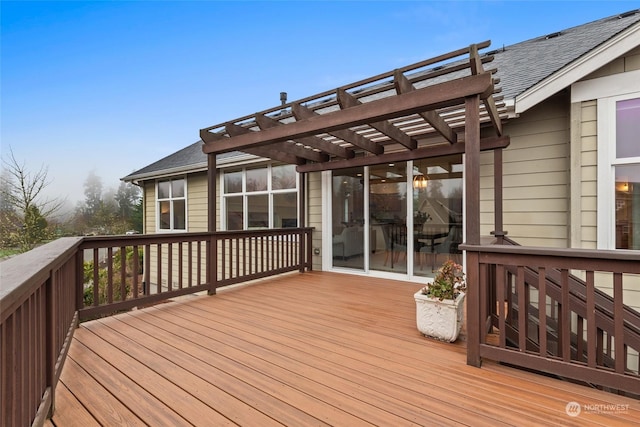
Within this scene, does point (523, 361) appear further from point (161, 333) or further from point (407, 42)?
point (407, 42)

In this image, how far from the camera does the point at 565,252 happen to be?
6.00 ft

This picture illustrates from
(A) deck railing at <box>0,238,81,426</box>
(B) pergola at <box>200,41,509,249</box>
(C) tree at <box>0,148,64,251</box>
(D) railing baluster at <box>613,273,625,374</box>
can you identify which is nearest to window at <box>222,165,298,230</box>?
(B) pergola at <box>200,41,509,249</box>

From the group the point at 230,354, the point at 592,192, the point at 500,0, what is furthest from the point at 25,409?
the point at 500,0

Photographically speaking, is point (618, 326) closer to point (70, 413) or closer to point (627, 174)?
point (627, 174)

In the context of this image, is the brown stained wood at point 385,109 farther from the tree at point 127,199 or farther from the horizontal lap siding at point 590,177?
the tree at point 127,199

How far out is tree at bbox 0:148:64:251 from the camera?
909 centimetres

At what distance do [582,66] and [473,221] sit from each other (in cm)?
246

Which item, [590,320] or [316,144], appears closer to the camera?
[590,320]

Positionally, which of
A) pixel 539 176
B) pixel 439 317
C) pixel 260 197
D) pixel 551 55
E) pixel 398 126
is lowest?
pixel 439 317

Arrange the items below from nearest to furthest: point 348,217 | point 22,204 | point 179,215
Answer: point 348,217 < point 179,215 < point 22,204

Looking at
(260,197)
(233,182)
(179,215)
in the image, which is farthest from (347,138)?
(179,215)

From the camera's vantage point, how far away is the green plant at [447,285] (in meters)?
2.56

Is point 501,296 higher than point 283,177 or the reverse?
the reverse

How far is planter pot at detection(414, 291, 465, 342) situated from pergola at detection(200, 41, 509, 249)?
66 centimetres
